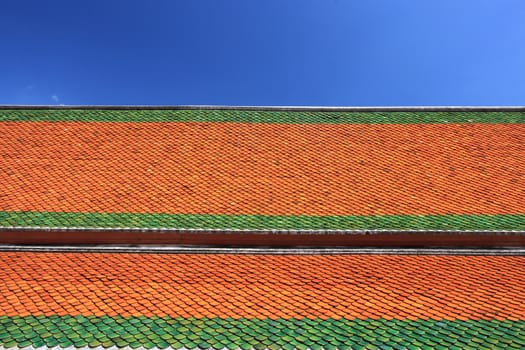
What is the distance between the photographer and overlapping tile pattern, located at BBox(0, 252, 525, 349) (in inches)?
198

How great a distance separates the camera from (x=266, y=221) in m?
7.32

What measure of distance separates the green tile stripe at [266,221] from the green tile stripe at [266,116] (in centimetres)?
339

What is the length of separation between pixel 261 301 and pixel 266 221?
179cm

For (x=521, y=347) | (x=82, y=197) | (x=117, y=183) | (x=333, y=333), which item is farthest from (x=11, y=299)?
(x=521, y=347)

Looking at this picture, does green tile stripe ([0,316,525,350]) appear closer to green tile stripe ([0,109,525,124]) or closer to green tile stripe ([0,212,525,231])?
green tile stripe ([0,212,525,231])

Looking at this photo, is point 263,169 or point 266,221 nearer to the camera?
point 266,221

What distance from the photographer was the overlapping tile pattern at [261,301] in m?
5.02

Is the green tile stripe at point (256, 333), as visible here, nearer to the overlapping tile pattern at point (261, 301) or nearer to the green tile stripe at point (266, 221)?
the overlapping tile pattern at point (261, 301)

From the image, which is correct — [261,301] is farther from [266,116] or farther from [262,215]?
[266,116]

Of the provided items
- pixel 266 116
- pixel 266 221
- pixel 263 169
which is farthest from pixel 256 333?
pixel 266 116

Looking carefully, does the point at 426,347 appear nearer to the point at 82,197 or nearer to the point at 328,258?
the point at 328,258

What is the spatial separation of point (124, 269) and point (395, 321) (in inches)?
135

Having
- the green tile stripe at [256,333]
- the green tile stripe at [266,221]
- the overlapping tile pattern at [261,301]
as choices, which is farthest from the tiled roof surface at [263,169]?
the green tile stripe at [256,333]

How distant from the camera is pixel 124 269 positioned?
6.42 metres
